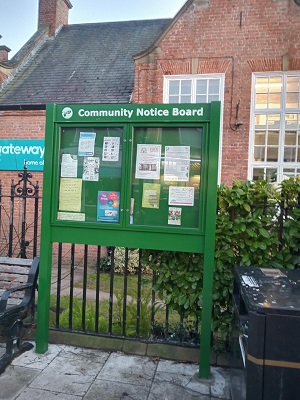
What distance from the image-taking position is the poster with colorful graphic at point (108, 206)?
11.0 ft

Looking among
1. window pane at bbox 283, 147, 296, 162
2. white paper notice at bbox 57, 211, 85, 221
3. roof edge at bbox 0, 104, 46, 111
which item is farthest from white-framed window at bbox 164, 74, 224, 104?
white paper notice at bbox 57, 211, 85, 221

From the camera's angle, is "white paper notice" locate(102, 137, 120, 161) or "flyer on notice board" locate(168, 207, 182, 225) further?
"white paper notice" locate(102, 137, 120, 161)

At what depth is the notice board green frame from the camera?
3148 millimetres

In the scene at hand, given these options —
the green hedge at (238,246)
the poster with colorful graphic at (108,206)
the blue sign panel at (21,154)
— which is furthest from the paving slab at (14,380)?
the blue sign panel at (21,154)

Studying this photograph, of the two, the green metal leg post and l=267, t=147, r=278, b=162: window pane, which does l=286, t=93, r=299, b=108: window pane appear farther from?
the green metal leg post

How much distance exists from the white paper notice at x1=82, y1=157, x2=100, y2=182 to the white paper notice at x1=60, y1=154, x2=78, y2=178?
10 cm

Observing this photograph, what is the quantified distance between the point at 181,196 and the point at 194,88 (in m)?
7.21

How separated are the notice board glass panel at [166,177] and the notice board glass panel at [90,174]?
0.65ft

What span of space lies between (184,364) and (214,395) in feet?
1.80

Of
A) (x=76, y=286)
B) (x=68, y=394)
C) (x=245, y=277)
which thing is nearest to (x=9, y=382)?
(x=68, y=394)

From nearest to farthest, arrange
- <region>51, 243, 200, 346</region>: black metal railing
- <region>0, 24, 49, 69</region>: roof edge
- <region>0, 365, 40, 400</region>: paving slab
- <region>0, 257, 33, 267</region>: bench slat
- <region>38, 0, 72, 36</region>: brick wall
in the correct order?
<region>0, 365, 40, 400</region>: paving slab → <region>51, 243, 200, 346</region>: black metal railing → <region>0, 257, 33, 267</region>: bench slat → <region>0, 24, 49, 69</region>: roof edge → <region>38, 0, 72, 36</region>: brick wall

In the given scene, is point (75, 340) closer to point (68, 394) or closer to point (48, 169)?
point (68, 394)

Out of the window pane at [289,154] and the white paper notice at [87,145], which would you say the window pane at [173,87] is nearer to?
the window pane at [289,154]

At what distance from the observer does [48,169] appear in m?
3.41
